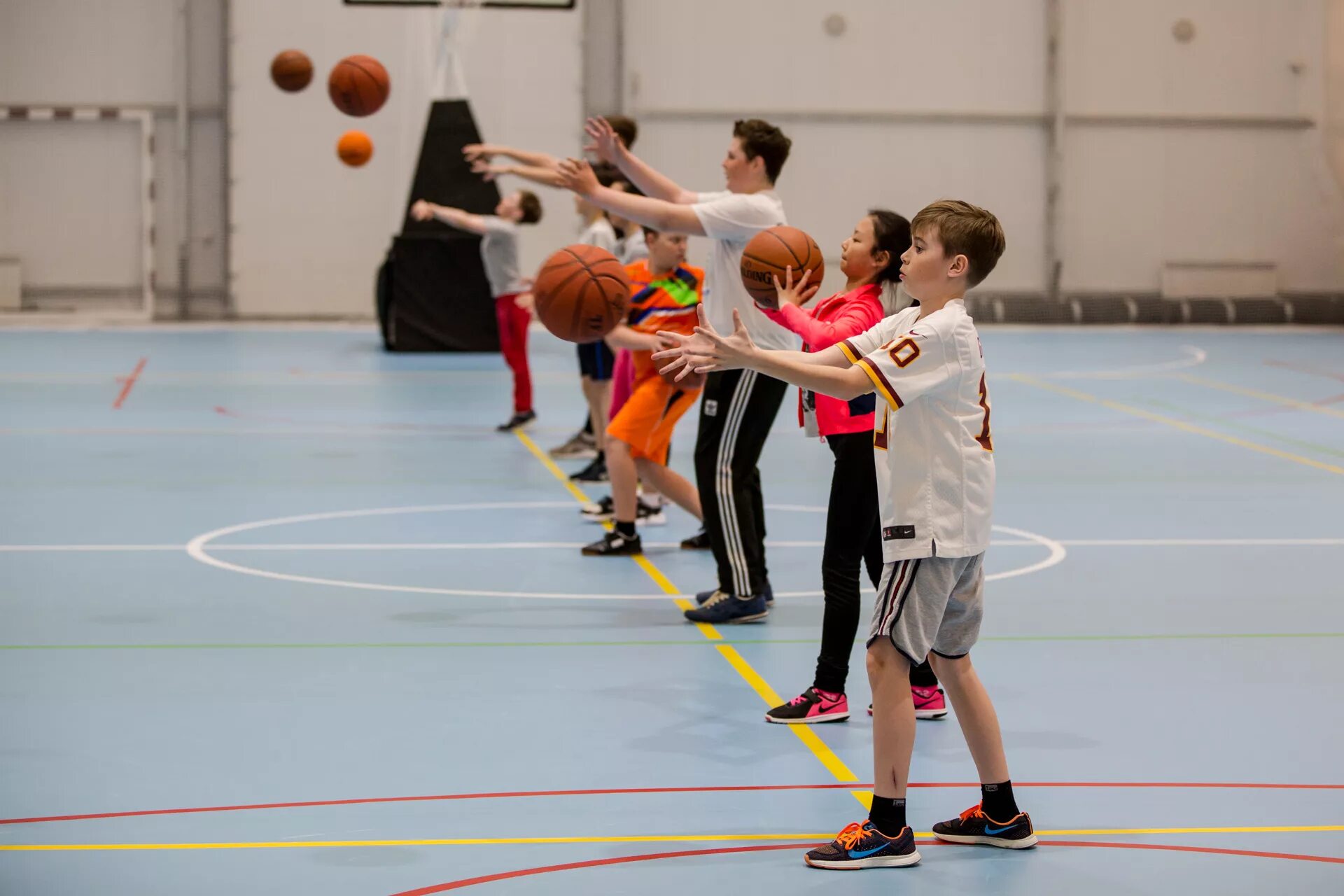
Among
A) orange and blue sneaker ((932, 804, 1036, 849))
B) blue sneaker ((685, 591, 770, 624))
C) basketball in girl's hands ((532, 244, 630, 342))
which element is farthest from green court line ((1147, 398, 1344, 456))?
orange and blue sneaker ((932, 804, 1036, 849))

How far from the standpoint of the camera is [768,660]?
253 inches

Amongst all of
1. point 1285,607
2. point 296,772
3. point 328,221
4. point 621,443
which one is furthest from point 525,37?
point 296,772

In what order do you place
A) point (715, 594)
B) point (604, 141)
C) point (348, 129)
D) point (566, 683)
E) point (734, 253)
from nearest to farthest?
point (566, 683) < point (604, 141) < point (734, 253) < point (715, 594) < point (348, 129)

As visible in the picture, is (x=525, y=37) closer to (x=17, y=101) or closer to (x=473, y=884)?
(x=17, y=101)

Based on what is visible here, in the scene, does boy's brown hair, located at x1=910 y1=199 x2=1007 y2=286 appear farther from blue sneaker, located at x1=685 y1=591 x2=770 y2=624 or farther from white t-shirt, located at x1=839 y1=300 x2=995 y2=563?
blue sneaker, located at x1=685 y1=591 x2=770 y2=624

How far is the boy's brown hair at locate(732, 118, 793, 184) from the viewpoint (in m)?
6.86

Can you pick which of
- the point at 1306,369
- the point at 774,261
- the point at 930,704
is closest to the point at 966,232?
the point at 774,261

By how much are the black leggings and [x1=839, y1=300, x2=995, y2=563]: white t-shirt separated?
40.9 inches

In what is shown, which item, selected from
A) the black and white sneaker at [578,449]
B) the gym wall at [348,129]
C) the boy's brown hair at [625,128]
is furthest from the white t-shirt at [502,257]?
the gym wall at [348,129]

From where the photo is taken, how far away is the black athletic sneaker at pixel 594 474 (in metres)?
11.0

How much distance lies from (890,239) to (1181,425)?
9101 millimetres

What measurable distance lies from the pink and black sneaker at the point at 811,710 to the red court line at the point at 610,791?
645mm

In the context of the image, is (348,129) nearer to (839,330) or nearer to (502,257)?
(502,257)

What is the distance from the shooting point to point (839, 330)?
5363mm
